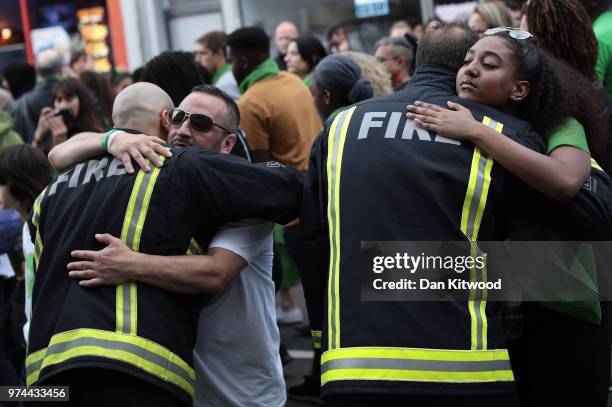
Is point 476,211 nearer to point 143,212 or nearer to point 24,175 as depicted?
point 143,212

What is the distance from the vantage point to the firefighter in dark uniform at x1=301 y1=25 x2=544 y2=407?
2586 mm

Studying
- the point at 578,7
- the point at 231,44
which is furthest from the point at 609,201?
the point at 231,44

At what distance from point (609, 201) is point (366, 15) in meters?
9.59

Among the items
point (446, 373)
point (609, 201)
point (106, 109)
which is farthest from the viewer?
point (106, 109)

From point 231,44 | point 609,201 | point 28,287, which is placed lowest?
point 28,287

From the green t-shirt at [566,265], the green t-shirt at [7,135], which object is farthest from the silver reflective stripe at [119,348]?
the green t-shirt at [7,135]

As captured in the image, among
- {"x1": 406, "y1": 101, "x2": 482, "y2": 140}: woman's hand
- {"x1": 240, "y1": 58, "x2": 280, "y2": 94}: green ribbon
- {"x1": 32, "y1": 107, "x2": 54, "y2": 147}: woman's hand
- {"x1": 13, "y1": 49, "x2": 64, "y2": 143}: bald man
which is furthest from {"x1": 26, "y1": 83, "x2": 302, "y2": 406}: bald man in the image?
{"x1": 13, "y1": 49, "x2": 64, "y2": 143}: bald man

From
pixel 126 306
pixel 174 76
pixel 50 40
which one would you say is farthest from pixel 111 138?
pixel 50 40

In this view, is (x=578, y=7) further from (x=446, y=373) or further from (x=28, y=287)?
(x=28, y=287)

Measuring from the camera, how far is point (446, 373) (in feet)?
8.46

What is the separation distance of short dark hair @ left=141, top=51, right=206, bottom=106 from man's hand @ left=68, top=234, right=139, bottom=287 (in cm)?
175

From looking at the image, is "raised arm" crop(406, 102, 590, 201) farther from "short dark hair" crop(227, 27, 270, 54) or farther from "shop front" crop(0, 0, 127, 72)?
"shop front" crop(0, 0, 127, 72)

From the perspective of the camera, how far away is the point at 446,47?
3020 mm

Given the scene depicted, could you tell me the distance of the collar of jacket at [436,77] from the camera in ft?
9.80
